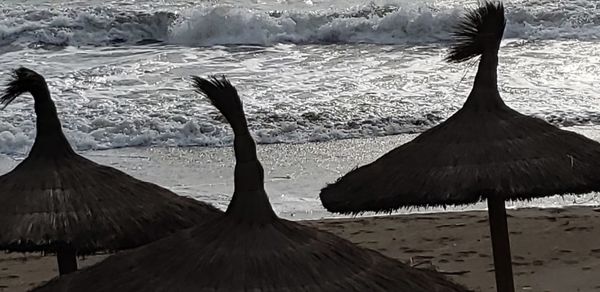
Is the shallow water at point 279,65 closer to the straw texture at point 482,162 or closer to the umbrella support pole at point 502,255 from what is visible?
the umbrella support pole at point 502,255

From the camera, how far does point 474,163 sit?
3.78m

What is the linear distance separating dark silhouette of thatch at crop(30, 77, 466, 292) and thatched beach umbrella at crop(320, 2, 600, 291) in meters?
1.15

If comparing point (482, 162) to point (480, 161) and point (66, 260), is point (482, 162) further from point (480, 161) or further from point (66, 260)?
point (66, 260)

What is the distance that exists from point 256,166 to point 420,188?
1.34 metres

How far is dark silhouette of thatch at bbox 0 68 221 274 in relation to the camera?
3.46 meters

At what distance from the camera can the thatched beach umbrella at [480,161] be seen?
3740mm

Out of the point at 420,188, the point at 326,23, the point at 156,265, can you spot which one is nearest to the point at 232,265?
the point at 156,265

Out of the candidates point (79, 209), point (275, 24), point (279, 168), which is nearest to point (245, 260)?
point (79, 209)

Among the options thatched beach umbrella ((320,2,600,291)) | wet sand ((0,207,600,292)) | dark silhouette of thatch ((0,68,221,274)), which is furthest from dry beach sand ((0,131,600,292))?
dark silhouette of thatch ((0,68,221,274))

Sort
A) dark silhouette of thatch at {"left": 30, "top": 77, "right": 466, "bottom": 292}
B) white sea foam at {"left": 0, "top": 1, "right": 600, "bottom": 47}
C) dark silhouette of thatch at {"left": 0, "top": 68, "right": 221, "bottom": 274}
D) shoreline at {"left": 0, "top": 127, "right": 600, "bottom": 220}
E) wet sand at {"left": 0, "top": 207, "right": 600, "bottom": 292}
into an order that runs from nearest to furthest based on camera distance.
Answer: dark silhouette of thatch at {"left": 30, "top": 77, "right": 466, "bottom": 292}
dark silhouette of thatch at {"left": 0, "top": 68, "right": 221, "bottom": 274}
wet sand at {"left": 0, "top": 207, "right": 600, "bottom": 292}
shoreline at {"left": 0, "top": 127, "right": 600, "bottom": 220}
white sea foam at {"left": 0, "top": 1, "right": 600, "bottom": 47}

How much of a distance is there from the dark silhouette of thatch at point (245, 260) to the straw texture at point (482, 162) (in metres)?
1.15

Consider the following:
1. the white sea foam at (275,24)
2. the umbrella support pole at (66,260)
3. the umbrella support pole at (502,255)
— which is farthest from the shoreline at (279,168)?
the white sea foam at (275,24)

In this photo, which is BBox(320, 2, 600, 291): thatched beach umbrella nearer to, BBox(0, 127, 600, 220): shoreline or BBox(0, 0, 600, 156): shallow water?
BBox(0, 127, 600, 220): shoreline

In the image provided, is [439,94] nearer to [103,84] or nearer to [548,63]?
[548,63]
